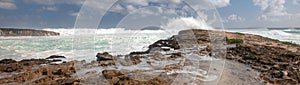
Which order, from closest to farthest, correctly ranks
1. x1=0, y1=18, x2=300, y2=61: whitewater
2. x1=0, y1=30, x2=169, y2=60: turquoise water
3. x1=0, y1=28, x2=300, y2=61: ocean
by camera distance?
1. x1=0, y1=18, x2=300, y2=61: whitewater
2. x1=0, y1=28, x2=300, y2=61: ocean
3. x1=0, y1=30, x2=169, y2=60: turquoise water

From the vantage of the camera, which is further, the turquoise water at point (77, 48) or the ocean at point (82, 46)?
the turquoise water at point (77, 48)

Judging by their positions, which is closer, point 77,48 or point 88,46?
point 77,48

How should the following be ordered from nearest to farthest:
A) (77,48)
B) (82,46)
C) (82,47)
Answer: (77,48), (82,47), (82,46)

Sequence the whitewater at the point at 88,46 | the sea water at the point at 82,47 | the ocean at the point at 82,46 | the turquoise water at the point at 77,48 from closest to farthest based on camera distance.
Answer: the whitewater at the point at 88,46 → the sea water at the point at 82,47 → the ocean at the point at 82,46 → the turquoise water at the point at 77,48

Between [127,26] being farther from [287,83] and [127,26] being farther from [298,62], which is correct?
[298,62]

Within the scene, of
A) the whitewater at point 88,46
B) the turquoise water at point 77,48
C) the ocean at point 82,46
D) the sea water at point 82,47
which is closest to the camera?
the whitewater at point 88,46

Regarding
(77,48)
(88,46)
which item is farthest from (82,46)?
(77,48)

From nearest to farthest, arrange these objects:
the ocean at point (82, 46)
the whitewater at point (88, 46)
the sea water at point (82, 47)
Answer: the whitewater at point (88, 46) < the sea water at point (82, 47) < the ocean at point (82, 46)

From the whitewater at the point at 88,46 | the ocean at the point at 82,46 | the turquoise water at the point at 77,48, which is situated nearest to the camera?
the whitewater at the point at 88,46

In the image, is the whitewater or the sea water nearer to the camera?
the whitewater

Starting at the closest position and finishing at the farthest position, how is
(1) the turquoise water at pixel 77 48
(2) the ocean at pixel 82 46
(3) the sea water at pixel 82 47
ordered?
(3) the sea water at pixel 82 47, (2) the ocean at pixel 82 46, (1) the turquoise water at pixel 77 48

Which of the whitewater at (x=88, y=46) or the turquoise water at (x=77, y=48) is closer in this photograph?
the whitewater at (x=88, y=46)

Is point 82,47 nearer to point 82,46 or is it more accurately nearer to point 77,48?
point 77,48

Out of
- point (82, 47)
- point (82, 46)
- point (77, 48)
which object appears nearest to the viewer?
point (77, 48)
